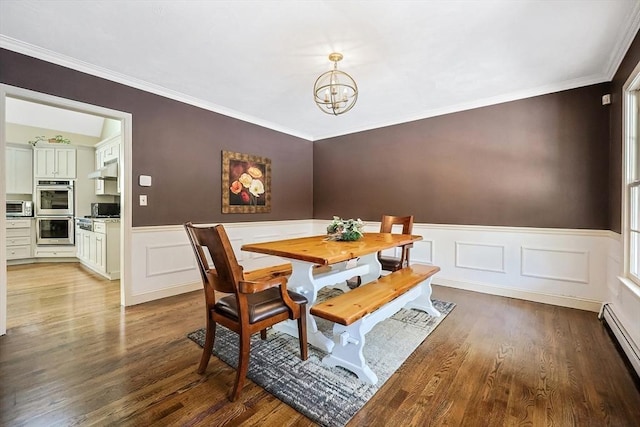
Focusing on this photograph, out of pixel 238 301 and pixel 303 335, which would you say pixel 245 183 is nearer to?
pixel 303 335

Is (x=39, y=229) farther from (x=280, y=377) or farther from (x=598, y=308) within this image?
(x=598, y=308)

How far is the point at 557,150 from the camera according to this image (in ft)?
10.5

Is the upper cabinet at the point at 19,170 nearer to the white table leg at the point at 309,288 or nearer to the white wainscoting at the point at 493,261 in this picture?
the white wainscoting at the point at 493,261

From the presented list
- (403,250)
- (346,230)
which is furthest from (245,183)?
(403,250)

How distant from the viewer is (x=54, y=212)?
543 cm

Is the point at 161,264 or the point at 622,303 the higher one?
the point at 161,264

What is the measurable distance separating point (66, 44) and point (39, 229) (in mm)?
4628

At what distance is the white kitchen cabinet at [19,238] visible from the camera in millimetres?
5086

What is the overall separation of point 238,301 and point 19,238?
20.6 ft

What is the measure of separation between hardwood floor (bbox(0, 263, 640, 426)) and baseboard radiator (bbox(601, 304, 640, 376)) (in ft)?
0.21

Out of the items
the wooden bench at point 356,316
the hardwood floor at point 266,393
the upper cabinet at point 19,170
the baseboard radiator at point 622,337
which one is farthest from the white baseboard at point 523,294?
the upper cabinet at point 19,170

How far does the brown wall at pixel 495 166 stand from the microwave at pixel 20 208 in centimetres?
616

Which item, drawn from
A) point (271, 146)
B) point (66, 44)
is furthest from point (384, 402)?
point (271, 146)

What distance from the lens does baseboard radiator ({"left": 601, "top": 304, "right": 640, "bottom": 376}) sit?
1888mm
